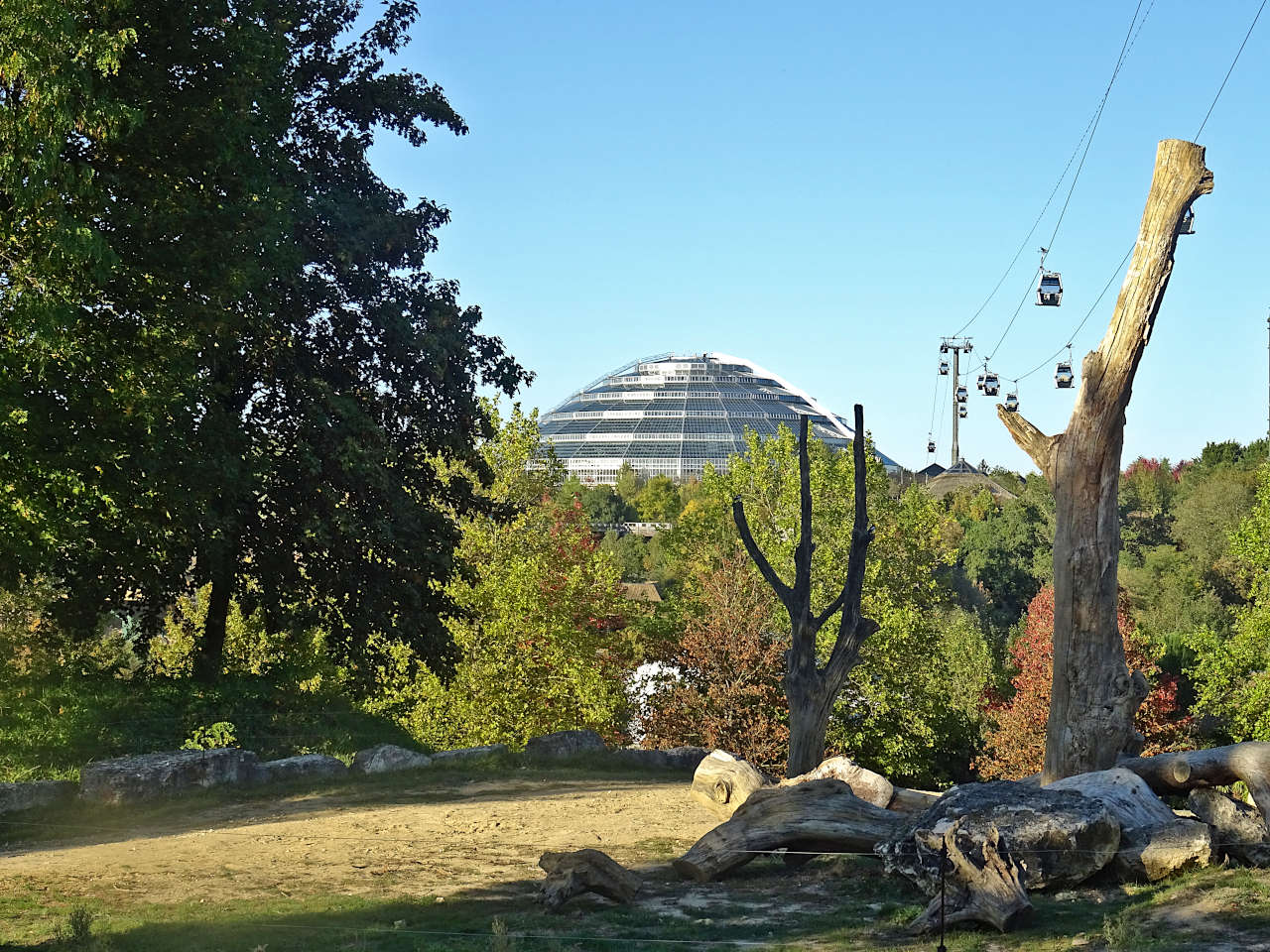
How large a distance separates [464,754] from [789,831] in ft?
25.0

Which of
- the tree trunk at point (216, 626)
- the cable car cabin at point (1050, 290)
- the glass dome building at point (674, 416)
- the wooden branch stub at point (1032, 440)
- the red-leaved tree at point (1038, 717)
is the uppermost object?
the glass dome building at point (674, 416)

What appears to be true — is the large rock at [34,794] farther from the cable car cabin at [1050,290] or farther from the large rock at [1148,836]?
the cable car cabin at [1050,290]

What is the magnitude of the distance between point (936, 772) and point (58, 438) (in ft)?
94.3

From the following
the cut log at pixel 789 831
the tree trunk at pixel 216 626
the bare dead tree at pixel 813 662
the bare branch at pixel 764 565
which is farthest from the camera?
the tree trunk at pixel 216 626

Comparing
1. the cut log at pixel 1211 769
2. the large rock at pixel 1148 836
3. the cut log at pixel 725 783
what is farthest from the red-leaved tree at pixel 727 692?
the large rock at pixel 1148 836

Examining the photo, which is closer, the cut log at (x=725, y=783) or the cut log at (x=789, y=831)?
the cut log at (x=789, y=831)

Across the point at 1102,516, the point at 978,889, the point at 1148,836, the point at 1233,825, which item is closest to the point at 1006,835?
the point at 978,889

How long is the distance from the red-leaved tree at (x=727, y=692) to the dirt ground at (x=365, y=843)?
8.38 metres

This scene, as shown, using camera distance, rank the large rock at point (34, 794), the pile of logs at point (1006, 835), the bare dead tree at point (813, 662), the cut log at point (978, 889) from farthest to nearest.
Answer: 1. the bare dead tree at point (813, 662)
2. the large rock at point (34, 794)
3. the pile of logs at point (1006, 835)
4. the cut log at point (978, 889)

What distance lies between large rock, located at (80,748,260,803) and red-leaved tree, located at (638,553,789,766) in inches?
415

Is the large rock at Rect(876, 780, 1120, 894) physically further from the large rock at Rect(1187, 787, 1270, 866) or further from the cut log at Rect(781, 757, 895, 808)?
the cut log at Rect(781, 757, 895, 808)

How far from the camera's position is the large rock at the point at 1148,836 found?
8.86m

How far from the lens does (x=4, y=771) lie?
13430 mm

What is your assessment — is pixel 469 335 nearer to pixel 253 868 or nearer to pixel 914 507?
pixel 253 868
